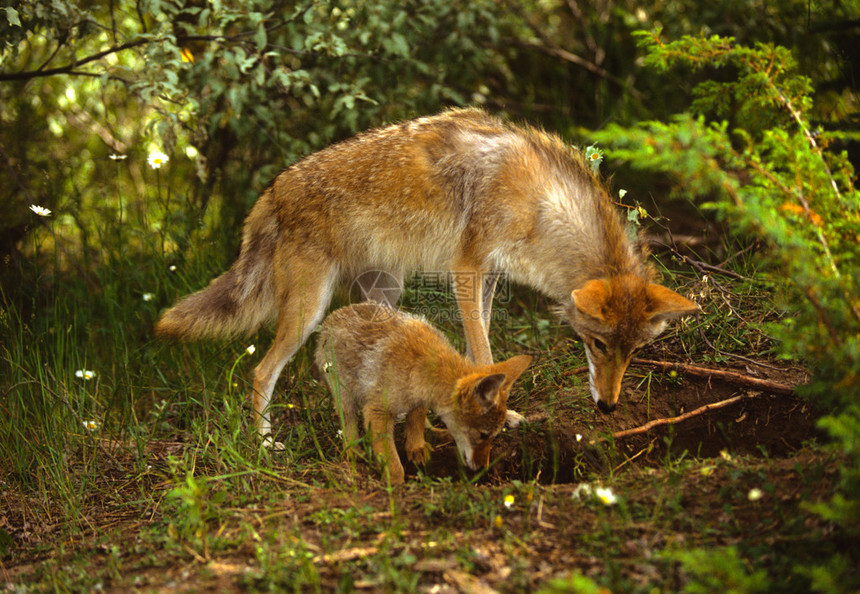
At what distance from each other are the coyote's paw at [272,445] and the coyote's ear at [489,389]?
4.43 ft

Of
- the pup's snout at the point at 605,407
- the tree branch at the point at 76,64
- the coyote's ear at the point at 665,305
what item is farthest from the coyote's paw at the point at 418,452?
the tree branch at the point at 76,64

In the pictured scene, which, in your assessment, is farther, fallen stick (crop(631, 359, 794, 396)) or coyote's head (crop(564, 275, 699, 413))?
fallen stick (crop(631, 359, 794, 396))

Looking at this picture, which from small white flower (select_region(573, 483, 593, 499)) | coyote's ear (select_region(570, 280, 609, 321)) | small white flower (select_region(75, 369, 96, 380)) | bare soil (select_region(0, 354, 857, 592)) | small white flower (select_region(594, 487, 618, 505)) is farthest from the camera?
small white flower (select_region(75, 369, 96, 380))

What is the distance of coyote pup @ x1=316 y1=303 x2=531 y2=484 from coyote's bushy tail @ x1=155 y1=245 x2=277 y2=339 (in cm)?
73

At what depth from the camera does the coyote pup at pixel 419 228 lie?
489 cm

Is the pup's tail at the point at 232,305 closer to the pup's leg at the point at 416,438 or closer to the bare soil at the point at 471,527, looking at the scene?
the bare soil at the point at 471,527

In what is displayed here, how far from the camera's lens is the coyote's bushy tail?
5.13 meters

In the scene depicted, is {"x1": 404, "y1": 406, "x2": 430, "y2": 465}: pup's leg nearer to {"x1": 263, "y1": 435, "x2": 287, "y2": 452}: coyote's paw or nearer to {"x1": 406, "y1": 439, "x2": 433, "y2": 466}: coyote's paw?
{"x1": 406, "y1": 439, "x2": 433, "y2": 466}: coyote's paw

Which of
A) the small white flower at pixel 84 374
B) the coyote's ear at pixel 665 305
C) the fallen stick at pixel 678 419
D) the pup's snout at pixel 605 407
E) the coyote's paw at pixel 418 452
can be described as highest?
the coyote's ear at pixel 665 305

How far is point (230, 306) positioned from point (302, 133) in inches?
106

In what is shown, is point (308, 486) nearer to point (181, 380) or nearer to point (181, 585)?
point (181, 585)

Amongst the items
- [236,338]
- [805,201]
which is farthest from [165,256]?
[805,201]

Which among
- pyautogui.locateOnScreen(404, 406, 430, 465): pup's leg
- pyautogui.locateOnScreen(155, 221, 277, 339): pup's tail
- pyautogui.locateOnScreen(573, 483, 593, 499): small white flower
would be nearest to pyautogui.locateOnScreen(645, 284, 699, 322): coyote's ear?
pyautogui.locateOnScreen(573, 483, 593, 499): small white flower

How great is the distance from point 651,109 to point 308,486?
651 centimetres
